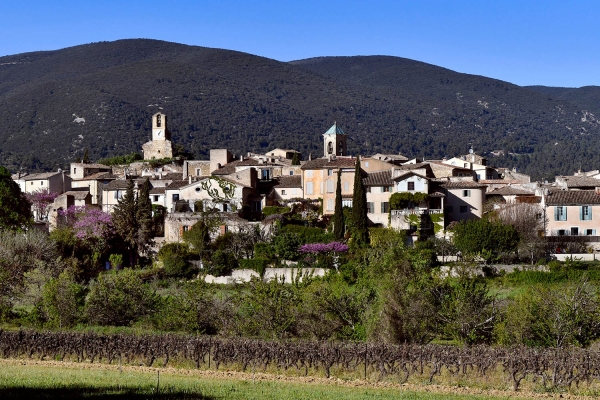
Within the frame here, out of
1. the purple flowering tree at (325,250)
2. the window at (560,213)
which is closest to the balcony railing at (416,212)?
the purple flowering tree at (325,250)

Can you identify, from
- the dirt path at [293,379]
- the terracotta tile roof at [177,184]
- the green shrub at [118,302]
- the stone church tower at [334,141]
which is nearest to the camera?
the dirt path at [293,379]

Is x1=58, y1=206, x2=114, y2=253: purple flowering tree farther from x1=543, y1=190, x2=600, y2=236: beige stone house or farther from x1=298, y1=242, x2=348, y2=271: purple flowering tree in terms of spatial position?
x1=543, y1=190, x2=600, y2=236: beige stone house

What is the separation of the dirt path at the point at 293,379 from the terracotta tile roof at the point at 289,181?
36.1 meters

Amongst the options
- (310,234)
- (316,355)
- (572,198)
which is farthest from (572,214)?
(316,355)

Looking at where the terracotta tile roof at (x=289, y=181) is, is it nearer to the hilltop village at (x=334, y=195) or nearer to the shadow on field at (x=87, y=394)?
the hilltop village at (x=334, y=195)

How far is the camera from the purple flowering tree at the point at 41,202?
260 feet

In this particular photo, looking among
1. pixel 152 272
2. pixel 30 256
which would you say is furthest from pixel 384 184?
pixel 30 256

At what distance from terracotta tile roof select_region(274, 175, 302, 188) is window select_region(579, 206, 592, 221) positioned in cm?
2007

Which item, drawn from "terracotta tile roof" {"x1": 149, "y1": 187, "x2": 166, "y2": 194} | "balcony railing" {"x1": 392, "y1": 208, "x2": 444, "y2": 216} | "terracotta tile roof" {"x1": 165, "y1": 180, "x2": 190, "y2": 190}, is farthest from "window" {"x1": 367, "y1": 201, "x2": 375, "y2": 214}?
"terracotta tile roof" {"x1": 149, "y1": 187, "x2": 166, "y2": 194}

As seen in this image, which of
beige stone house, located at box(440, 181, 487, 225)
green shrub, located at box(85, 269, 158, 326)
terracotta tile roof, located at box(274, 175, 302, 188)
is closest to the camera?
green shrub, located at box(85, 269, 158, 326)

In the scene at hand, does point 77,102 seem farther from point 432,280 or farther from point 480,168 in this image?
point 432,280

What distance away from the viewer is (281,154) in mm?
102000

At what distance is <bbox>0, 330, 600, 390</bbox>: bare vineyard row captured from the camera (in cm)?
2953

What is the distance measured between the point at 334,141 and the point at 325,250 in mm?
35739
